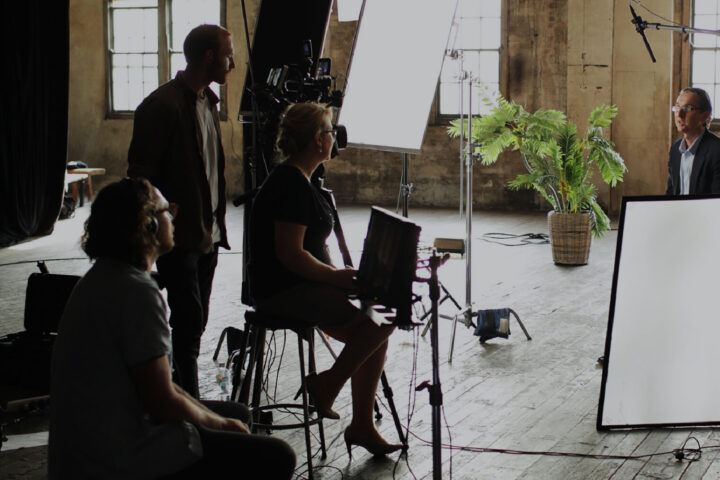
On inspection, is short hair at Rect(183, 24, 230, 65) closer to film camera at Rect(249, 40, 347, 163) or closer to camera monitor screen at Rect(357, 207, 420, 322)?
film camera at Rect(249, 40, 347, 163)

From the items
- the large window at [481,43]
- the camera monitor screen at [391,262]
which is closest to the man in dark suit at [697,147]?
the camera monitor screen at [391,262]

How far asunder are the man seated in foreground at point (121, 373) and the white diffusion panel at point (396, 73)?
281cm

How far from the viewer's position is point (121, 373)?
187cm

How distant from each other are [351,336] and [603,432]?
1.15 m

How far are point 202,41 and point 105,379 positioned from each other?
199 cm

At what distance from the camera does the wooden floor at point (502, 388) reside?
3.20 metres

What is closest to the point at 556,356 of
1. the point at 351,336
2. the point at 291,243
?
the point at 351,336

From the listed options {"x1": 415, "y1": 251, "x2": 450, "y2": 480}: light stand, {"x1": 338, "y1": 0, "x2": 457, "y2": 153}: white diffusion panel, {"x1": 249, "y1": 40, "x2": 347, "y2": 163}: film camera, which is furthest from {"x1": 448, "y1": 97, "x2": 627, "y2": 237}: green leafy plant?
{"x1": 415, "y1": 251, "x2": 450, "y2": 480}: light stand

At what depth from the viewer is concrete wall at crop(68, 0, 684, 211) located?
11.0 m

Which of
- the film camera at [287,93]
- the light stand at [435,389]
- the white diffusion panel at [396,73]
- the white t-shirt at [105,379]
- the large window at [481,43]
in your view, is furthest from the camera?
the large window at [481,43]

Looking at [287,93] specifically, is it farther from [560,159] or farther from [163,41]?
[163,41]

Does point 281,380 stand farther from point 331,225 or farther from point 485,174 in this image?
point 485,174

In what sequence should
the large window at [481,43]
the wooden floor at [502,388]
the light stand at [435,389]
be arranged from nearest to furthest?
the light stand at [435,389] → the wooden floor at [502,388] → the large window at [481,43]

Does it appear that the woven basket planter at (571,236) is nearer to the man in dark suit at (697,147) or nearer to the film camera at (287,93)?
the man in dark suit at (697,147)
